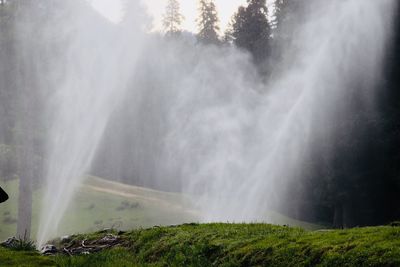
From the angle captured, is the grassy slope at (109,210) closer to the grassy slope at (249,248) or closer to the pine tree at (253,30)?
the pine tree at (253,30)

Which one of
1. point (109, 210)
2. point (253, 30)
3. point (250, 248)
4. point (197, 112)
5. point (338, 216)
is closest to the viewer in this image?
point (250, 248)

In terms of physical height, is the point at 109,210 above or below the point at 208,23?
below

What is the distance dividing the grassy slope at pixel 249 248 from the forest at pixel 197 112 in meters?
15.9

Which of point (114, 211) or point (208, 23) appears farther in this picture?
point (208, 23)

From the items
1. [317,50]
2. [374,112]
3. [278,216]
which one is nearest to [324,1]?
[317,50]

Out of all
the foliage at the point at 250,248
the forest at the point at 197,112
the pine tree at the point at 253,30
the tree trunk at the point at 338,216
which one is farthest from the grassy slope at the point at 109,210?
the foliage at the point at 250,248

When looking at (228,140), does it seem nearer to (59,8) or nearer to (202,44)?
(59,8)

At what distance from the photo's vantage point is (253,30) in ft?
148

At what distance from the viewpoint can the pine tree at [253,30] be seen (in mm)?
42594

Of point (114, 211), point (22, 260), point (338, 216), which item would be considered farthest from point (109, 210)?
point (22, 260)

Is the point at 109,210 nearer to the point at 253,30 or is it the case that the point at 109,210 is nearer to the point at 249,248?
the point at 253,30

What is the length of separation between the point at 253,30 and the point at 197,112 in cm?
1011

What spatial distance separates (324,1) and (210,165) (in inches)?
612

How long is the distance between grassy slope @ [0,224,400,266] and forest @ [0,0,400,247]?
15.9 m
